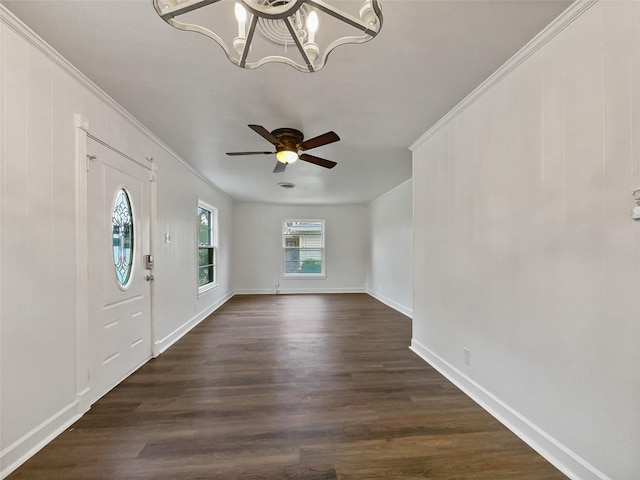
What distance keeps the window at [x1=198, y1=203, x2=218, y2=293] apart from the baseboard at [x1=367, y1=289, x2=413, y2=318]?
3.65 metres

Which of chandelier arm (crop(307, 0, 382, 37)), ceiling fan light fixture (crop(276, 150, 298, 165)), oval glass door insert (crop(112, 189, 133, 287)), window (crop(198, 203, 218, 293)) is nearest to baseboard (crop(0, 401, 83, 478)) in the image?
oval glass door insert (crop(112, 189, 133, 287))

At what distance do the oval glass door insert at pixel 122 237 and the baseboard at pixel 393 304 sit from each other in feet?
14.0

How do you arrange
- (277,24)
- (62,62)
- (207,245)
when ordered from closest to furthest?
(277,24)
(62,62)
(207,245)

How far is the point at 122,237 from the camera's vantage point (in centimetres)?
269

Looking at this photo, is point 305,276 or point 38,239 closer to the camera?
point 38,239

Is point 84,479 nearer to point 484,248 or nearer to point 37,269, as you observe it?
point 37,269

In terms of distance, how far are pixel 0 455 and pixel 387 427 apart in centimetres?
220

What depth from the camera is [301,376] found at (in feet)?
9.00

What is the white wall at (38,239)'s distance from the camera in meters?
1.57

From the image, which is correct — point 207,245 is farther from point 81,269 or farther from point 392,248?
point 392,248

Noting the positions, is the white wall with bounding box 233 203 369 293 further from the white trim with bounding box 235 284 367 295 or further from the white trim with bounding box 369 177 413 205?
the white trim with bounding box 369 177 413 205

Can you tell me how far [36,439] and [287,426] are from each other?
149 centimetres

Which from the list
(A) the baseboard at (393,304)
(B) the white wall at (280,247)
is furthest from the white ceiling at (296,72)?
(B) the white wall at (280,247)

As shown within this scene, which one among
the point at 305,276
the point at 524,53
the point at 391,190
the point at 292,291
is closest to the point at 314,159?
the point at 524,53
